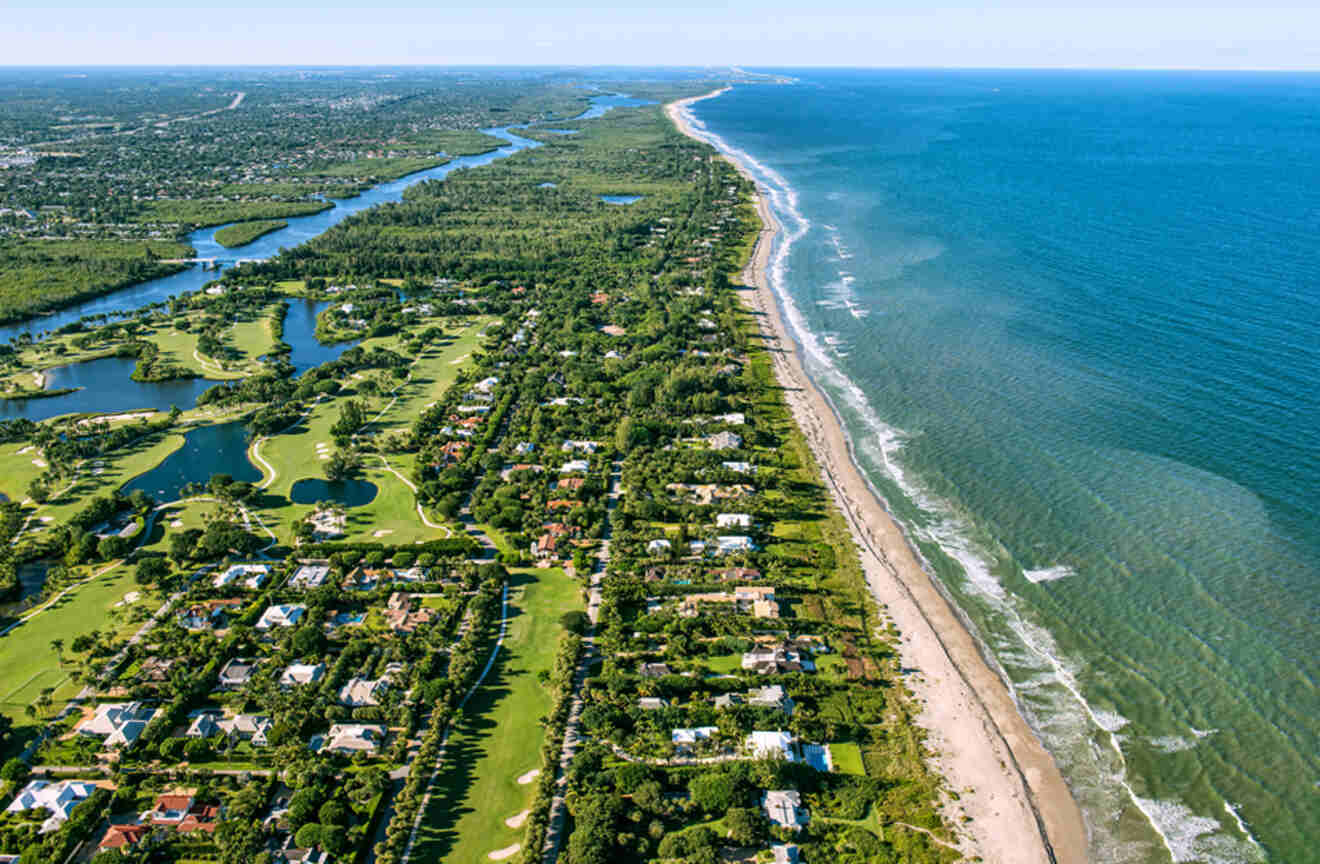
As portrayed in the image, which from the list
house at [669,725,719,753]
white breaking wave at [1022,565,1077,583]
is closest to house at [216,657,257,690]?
house at [669,725,719,753]

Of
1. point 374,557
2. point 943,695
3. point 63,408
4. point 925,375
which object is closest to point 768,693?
point 943,695

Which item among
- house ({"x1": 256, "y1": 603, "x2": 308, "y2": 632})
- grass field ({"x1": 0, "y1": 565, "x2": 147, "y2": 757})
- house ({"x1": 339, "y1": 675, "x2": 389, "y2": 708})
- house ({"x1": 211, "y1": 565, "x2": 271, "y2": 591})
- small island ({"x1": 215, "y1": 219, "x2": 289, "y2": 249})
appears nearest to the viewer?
house ({"x1": 339, "y1": 675, "x2": 389, "y2": 708})

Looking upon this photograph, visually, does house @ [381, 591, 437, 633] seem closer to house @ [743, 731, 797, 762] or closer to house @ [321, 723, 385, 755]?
house @ [321, 723, 385, 755]

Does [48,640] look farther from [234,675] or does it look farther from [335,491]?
[335,491]

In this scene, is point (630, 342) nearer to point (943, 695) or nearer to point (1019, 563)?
point (1019, 563)

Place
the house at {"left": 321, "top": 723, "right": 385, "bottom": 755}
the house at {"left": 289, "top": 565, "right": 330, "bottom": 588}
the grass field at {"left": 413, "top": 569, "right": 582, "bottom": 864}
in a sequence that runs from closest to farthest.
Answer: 1. the grass field at {"left": 413, "top": 569, "right": 582, "bottom": 864}
2. the house at {"left": 321, "top": 723, "right": 385, "bottom": 755}
3. the house at {"left": 289, "top": 565, "right": 330, "bottom": 588}

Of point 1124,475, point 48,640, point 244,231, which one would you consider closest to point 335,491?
point 48,640
